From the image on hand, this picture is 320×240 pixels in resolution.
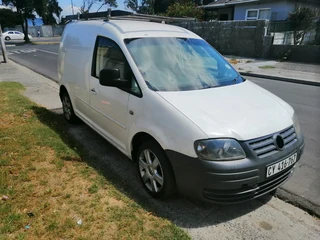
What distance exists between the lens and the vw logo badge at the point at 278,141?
2.64 m

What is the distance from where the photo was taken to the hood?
252 cm

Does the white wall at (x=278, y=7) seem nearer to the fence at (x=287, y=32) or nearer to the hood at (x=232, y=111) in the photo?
the fence at (x=287, y=32)

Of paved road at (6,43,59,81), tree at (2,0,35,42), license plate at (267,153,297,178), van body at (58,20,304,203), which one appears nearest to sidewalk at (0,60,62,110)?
paved road at (6,43,59,81)

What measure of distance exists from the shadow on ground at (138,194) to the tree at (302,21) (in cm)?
1657

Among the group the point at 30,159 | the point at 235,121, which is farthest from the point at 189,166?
the point at 30,159

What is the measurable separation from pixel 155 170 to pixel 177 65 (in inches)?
52.3

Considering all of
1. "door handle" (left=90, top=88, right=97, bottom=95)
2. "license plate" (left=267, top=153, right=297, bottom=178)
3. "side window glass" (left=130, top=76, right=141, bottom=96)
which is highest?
"side window glass" (left=130, top=76, right=141, bottom=96)

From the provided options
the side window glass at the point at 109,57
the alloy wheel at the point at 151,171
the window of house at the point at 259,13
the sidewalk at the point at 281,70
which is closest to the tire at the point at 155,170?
the alloy wheel at the point at 151,171

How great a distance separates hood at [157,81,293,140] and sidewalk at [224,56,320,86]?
853 cm

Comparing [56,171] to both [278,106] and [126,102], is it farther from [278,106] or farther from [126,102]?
[278,106]

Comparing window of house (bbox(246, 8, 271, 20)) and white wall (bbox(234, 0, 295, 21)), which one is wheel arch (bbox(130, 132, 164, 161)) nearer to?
white wall (bbox(234, 0, 295, 21))

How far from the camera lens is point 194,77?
3.38 metres

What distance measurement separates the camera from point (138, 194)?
319 cm

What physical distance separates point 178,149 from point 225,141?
17.1 inches
